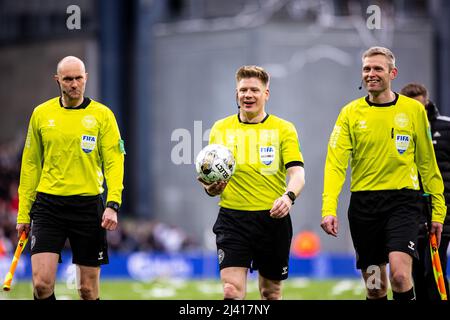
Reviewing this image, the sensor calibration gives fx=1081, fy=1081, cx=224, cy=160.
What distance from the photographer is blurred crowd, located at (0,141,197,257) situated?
22.2 meters

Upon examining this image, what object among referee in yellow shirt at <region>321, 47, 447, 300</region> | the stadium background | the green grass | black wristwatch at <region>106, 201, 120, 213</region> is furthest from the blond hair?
the stadium background

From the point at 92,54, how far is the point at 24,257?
36.8 ft

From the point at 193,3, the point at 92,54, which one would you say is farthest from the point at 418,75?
the point at 92,54

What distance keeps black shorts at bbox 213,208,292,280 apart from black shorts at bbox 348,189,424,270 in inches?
26.7

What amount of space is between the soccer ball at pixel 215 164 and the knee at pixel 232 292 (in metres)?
0.95

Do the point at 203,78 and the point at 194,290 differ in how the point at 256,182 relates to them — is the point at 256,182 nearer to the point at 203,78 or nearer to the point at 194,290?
the point at 194,290

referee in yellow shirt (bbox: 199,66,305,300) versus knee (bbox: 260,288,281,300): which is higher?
referee in yellow shirt (bbox: 199,66,305,300)

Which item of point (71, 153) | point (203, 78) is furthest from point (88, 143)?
point (203, 78)

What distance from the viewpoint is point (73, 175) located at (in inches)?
395

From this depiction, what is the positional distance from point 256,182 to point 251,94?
31.7 inches

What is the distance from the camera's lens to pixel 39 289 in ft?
31.9
